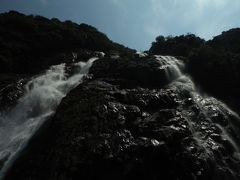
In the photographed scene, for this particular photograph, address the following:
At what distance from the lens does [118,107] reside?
23.8 m

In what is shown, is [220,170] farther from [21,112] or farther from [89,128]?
[21,112]

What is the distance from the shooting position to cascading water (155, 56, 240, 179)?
21.0 m

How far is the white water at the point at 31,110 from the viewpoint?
76.2ft

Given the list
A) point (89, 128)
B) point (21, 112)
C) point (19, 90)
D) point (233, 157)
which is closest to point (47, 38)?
point (19, 90)

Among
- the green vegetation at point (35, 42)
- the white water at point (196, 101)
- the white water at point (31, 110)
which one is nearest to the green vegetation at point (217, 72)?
the white water at point (196, 101)

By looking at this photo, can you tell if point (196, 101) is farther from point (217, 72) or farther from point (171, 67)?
point (217, 72)

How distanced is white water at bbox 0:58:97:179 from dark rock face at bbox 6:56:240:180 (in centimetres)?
111

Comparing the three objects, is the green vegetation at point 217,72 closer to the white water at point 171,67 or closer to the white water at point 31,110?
the white water at point 171,67

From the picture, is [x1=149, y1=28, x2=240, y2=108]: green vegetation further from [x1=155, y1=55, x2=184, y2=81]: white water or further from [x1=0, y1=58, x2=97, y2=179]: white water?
[x1=0, y1=58, x2=97, y2=179]: white water

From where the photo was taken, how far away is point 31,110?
92.7ft

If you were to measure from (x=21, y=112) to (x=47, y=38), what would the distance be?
25.3m

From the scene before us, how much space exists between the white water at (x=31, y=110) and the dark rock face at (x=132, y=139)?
3.65 feet

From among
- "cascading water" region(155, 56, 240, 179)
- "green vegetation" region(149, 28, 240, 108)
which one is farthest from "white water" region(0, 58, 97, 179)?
"green vegetation" region(149, 28, 240, 108)

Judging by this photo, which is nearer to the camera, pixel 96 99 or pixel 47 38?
pixel 96 99
